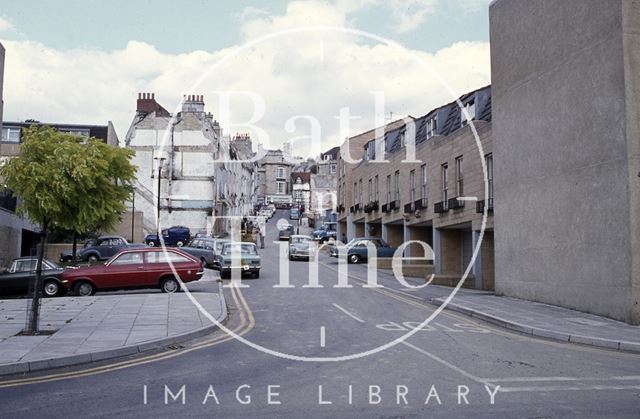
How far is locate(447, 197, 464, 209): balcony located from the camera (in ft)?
93.7

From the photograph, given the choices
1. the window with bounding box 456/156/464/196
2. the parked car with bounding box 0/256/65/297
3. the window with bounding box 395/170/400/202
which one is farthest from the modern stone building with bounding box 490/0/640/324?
the window with bounding box 395/170/400/202

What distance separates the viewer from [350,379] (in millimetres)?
8953

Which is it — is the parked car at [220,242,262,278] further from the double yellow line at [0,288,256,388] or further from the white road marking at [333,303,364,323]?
the double yellow line at [0,288,256,388]

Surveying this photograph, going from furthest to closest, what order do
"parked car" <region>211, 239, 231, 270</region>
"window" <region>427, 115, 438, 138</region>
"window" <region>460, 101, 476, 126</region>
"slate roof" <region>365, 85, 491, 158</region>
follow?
1. "window" <region>427, 115, 438, 138</region>
2. "parked car" <region>211, 239, 231, 270</region>
3. "window" <region>460, 101, 476, 126</region>
4. "slate roof" <region>365, 85, 491, 158</region>

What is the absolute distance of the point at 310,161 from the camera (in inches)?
5276

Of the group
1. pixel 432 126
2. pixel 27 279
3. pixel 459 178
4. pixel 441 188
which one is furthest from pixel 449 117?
pixel 27 279

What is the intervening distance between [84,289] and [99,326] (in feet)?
26.7

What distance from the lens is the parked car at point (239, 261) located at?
27.1 meters

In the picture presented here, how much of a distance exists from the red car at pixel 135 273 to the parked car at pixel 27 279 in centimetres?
65

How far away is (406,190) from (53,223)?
2630cm

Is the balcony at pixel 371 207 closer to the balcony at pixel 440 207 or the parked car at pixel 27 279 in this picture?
the balcony at pixel 440 207

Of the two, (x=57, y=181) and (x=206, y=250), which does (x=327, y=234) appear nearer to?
(x=206, y=250)

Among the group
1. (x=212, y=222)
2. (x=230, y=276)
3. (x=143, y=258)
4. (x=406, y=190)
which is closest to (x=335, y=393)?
(x=143, y=258)

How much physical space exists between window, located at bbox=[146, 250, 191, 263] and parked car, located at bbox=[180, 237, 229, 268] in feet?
31.1
